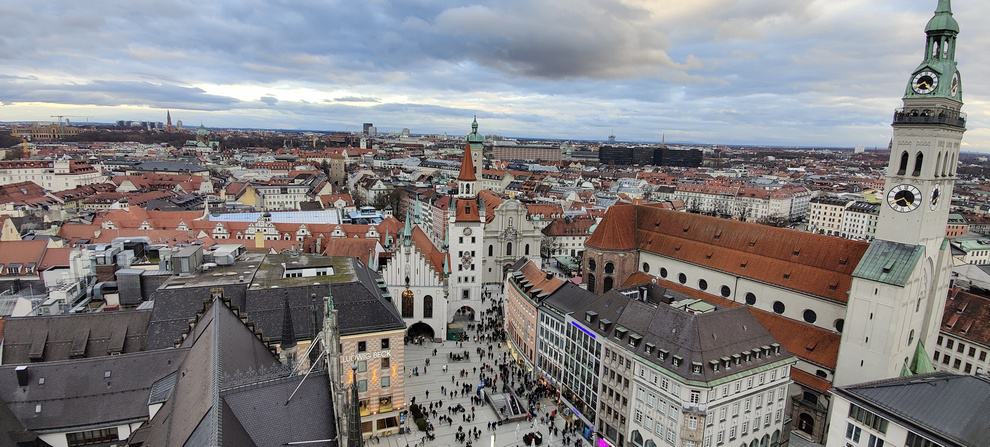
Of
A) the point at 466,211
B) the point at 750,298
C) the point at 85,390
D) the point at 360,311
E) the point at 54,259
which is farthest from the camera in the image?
the point at 466,211

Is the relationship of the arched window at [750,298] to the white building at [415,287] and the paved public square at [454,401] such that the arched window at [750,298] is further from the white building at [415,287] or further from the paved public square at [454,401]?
the white building at [415,287]

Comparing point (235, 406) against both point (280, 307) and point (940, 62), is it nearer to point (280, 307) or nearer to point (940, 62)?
point (280, 307)

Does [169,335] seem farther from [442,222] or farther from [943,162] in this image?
[442,222]

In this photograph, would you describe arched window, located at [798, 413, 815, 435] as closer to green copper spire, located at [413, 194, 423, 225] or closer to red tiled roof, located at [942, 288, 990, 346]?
red tiled roof, located at [942, 288, 990, 346]

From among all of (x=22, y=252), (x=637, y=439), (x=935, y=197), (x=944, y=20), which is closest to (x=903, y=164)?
(x=935, y=197)

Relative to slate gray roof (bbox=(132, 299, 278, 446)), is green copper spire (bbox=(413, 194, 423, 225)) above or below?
below

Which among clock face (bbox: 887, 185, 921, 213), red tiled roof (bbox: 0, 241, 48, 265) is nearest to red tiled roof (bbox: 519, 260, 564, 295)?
clock face (bbox: 887, 185, 921, 213)
